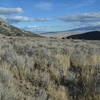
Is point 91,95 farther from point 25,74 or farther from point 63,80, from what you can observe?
point 25,74

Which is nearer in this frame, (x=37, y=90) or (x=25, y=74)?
(x=37, y=90)

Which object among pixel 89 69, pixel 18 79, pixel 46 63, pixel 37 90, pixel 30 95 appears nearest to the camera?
pixel 30 95

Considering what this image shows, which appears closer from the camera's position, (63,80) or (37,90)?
(37,90)

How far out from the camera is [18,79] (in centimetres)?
647

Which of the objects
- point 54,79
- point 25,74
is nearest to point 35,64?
point 25,74

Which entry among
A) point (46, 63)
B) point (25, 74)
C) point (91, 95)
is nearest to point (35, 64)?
point (46, 63)

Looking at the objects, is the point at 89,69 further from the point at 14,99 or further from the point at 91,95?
the point at 14,99

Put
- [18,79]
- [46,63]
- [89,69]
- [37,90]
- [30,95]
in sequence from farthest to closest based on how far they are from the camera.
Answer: [46,63] → [89,69] → [18,79] → [37,90] → [30,95]

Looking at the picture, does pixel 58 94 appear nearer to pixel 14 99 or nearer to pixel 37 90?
pixel 37 90

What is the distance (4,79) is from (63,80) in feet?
5.47

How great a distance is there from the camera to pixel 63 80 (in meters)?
6.50

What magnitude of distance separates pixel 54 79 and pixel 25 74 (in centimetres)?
92

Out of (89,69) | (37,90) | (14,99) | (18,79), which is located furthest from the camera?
(89,69)

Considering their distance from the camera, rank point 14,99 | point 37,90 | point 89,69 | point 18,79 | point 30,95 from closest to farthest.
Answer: point 14,99 < point 30,95 < point 37,90 < point 18,79 < point 89,69
